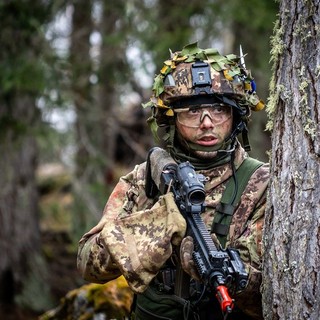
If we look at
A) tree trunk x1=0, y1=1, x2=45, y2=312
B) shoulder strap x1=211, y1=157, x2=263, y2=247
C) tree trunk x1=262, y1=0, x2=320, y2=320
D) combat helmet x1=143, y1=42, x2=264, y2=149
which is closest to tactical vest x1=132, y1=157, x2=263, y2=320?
shoulder strap x1=211, y1=157, x2=263, y2=247

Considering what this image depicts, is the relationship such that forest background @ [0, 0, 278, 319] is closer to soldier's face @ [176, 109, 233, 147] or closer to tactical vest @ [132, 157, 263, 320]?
soldier's face @ [176, 109, 233, 147]

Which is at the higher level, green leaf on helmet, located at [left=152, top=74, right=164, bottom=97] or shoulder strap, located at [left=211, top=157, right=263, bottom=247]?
green leaf on helmet, located at [left=152, top=74, right=164, bottom=97]

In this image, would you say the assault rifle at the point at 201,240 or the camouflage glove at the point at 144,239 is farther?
the camouflage glove at the point at 144,239

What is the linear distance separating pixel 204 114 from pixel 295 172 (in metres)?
1.06

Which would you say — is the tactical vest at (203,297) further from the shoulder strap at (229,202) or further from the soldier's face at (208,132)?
the soldier's face at (208,132)

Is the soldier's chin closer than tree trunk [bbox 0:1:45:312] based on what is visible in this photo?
Yes

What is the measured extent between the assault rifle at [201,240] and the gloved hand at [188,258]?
0.11ft

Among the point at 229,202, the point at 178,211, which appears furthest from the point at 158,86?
the point at 178,211

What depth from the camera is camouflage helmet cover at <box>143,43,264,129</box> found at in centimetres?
460

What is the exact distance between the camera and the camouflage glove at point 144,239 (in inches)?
156

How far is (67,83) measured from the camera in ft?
35.7

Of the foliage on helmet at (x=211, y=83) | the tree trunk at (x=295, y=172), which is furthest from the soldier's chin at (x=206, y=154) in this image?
the tree trunk at (x=295, y=172)

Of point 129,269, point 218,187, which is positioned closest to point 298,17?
point 218,187

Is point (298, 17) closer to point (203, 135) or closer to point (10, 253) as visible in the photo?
point (203, 135)
